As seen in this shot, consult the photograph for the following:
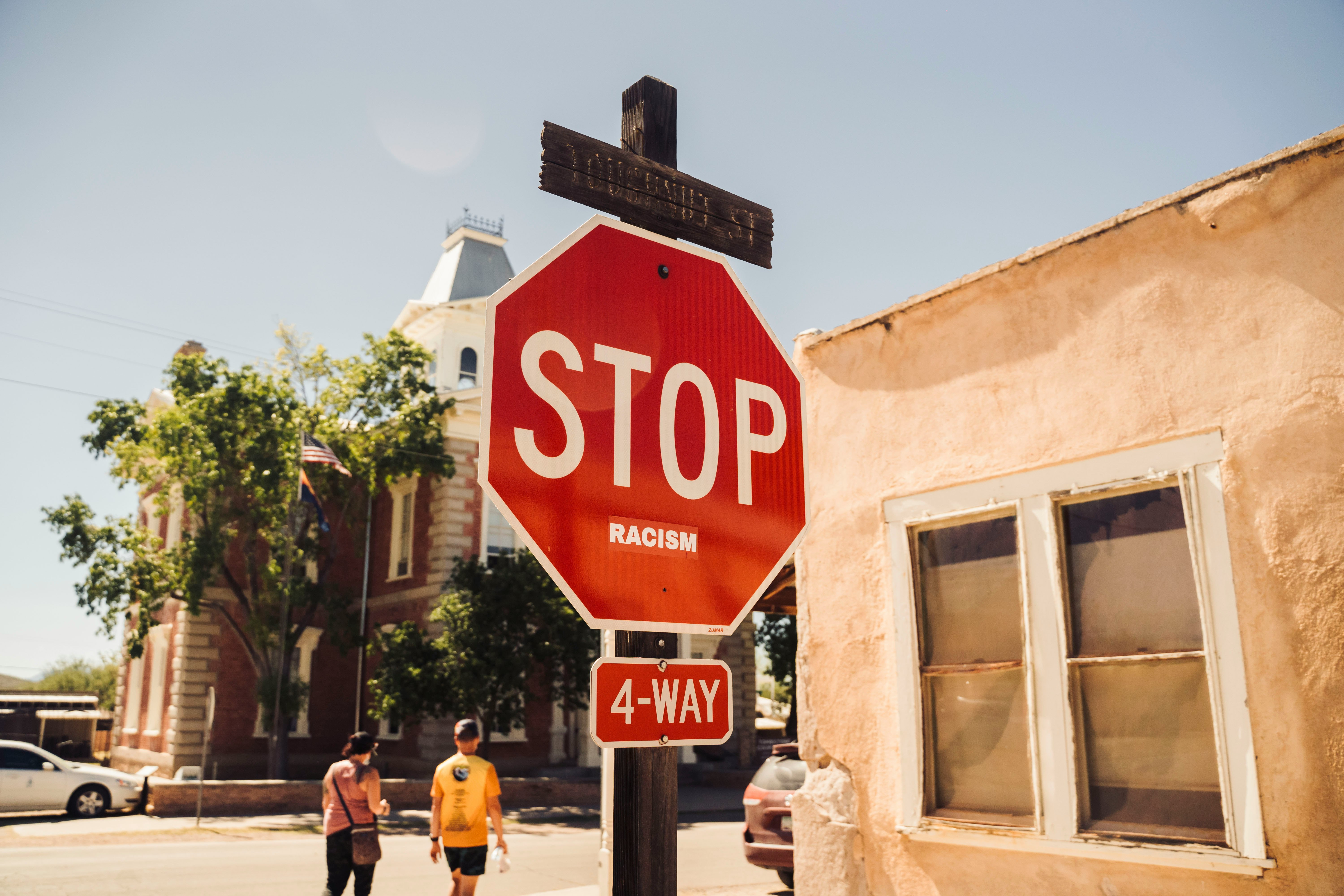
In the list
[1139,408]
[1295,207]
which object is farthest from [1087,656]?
[1295,207]

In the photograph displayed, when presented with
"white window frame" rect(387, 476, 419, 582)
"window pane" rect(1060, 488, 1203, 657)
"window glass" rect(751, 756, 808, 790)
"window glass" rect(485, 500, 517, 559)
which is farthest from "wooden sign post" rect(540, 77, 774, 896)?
"white window frame" rect(387, 476, 419, 582)

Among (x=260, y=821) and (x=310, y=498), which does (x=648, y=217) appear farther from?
(x=310, y=498)

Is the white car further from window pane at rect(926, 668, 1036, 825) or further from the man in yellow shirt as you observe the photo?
window pane at rect(926, 668, 1036, 825)

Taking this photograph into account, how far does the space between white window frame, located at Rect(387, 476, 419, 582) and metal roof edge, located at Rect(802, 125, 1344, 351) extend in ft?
74.8

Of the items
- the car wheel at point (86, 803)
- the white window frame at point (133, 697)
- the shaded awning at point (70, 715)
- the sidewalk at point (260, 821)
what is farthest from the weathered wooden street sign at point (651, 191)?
the shaded awning at point (70, 715)

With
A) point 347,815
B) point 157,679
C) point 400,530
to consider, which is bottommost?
point 347,815

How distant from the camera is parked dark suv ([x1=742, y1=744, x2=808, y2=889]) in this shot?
9.56 m

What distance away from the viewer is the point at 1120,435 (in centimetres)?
382

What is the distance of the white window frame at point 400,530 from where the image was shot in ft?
87.4

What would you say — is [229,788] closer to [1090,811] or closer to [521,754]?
[521,754]

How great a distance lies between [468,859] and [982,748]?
4516mm

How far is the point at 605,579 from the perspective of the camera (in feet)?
6.68

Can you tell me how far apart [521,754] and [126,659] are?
14690 millimetres

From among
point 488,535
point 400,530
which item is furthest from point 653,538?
point 400,530
